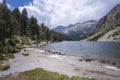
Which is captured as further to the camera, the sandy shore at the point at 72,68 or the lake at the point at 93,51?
the lake at the point at 93,51

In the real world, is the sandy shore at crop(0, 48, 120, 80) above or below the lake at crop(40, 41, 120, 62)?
below

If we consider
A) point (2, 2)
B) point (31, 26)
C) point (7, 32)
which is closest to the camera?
point (7, 32)

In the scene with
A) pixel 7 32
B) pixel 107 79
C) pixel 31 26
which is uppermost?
pixel 31 26

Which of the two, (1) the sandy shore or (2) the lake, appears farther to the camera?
(2) the lake

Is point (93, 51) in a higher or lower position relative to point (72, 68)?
higher

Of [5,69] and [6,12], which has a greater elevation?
[6,12]

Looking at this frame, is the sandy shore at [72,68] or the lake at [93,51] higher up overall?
the lake at [93,51]

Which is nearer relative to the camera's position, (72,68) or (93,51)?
(72,68)

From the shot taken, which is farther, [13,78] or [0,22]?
[0,22]

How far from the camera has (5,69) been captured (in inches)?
1437

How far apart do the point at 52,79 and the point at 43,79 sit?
4.39ft

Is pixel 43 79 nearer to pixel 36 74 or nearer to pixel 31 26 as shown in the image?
pixel 36 74

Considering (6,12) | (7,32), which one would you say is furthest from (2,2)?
(7,32)

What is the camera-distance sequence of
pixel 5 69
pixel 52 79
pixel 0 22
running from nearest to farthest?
1. pixel 52 79
2. pixel 5 69
3. pixel 0 22
